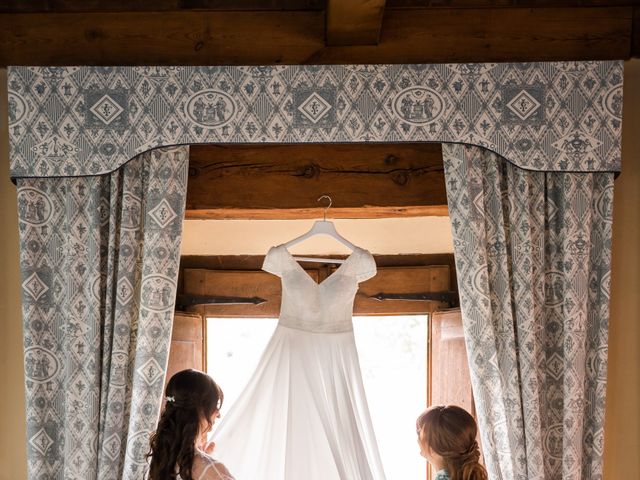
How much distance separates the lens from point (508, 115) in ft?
9.23

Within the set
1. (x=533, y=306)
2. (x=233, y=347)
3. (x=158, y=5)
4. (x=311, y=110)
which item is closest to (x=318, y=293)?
(x=311, y=110)

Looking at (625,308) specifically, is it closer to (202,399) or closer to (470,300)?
(470,300)

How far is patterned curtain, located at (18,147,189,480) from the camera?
2713 millimetres

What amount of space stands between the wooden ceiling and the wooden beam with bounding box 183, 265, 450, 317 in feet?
3.57

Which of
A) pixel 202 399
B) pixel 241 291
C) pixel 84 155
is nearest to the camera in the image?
pixel 202 399

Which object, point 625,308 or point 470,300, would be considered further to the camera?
point 625,308

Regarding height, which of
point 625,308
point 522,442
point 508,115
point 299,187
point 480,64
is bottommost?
point 522,442

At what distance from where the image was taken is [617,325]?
297 centimetres

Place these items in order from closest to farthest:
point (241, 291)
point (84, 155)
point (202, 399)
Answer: point (202, 399), point (84, 155), point (241, 291)

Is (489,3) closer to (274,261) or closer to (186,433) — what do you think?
(274,261)

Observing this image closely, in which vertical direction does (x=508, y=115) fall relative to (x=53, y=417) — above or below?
above

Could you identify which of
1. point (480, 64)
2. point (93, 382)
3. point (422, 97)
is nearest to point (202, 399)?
point (93, 382)

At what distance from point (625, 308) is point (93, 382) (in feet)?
6.24

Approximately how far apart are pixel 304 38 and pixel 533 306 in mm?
1243
